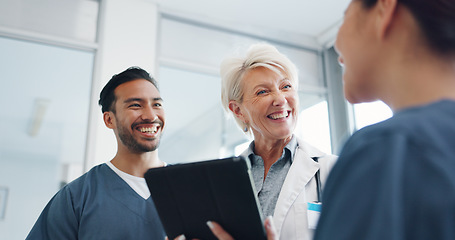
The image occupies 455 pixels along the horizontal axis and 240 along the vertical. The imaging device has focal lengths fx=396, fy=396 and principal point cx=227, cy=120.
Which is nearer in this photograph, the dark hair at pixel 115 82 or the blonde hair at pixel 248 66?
the blonde hair at pixel 248 66

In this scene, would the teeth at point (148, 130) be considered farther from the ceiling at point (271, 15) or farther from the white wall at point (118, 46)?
the ceiling at point (271, 15)

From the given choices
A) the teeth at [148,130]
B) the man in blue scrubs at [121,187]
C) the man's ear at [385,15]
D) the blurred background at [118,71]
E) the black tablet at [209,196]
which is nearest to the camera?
the man's ear at [385,15]

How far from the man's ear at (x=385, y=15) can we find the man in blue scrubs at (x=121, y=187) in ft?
3.50

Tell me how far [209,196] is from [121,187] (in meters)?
0.68

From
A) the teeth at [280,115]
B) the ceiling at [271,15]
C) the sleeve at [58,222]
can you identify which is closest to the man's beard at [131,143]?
the sleeve at [58,222]

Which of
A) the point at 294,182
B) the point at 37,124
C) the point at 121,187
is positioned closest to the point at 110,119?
the point at 121,187

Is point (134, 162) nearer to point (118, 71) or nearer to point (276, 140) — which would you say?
point (276, 140)

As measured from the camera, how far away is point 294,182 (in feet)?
4.17

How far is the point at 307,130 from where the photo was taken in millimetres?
3596

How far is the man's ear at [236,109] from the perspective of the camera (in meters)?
1.59

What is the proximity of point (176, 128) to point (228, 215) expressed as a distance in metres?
2.19

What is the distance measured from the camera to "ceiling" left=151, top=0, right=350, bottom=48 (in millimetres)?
3201

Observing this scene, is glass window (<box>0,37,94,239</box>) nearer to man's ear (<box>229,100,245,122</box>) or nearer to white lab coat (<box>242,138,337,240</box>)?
man's ear (<box>229,100,245,122</box>)

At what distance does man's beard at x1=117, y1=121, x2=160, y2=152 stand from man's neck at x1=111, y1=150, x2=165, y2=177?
3cm
